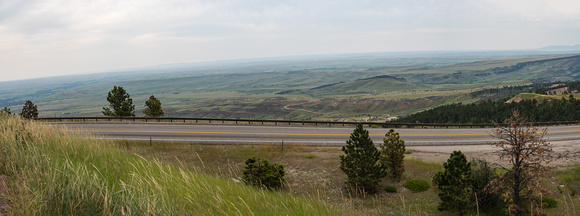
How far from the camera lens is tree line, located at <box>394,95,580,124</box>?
147 feet

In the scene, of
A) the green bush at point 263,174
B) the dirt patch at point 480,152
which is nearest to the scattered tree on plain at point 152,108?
the green bush at point 263,174

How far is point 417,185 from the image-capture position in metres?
17.3

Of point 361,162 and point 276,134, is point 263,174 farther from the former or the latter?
point 276,134

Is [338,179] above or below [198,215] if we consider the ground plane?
below

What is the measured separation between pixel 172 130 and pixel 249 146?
11.4 meters

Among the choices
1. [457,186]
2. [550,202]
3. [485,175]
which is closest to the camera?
[457,186]

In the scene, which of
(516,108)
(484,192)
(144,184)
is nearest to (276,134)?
(484,192)

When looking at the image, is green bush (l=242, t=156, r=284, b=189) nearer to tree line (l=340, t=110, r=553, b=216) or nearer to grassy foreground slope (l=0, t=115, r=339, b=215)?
tree line (l=340, t=110, r=553, b=216)

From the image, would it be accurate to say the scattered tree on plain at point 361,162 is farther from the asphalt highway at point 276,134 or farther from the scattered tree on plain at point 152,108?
the scattered tree on plain at point 152,108

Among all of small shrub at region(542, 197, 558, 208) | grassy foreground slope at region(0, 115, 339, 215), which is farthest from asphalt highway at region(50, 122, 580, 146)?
grassy foreground slope at region(0, 115, 339, 215)

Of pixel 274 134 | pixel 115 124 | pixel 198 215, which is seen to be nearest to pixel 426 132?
pixel 274 134

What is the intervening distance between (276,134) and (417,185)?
53.7ft

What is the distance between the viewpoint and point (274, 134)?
31172 millimetres

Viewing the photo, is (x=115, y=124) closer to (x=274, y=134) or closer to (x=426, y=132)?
(x=274, y=134)
